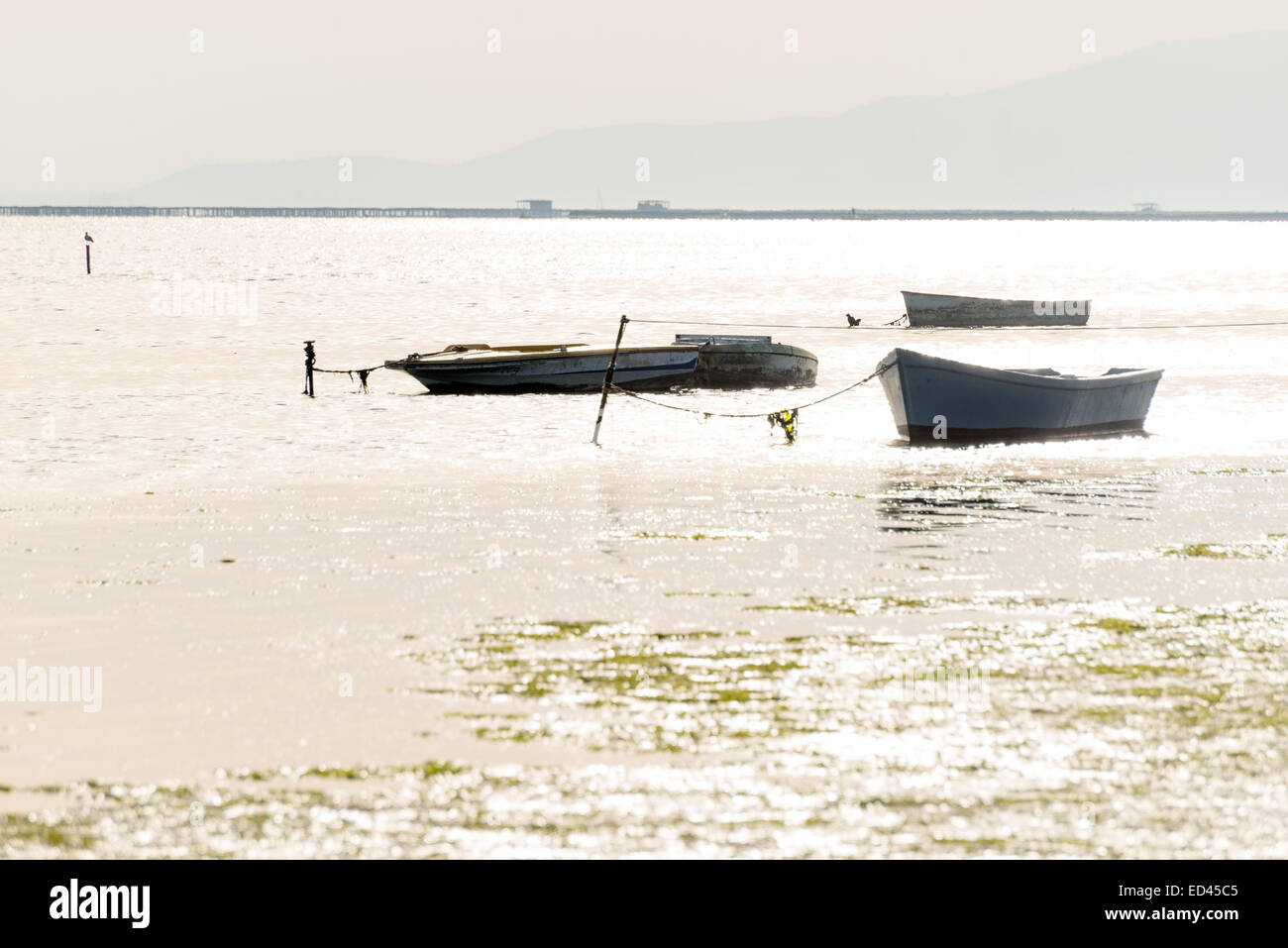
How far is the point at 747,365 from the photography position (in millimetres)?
41344

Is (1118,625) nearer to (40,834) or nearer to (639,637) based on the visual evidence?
(639,637)

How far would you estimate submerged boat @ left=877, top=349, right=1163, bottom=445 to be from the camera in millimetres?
27484

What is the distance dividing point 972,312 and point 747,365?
35352 millimetres

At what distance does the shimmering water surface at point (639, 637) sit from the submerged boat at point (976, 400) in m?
0.97

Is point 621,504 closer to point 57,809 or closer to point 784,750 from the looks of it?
point 784,750

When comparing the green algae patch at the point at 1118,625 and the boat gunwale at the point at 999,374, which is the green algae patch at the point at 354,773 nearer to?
the green algae patch at the point at 1118,625

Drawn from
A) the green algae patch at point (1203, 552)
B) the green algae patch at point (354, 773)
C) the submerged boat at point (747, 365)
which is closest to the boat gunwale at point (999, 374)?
the green algae patch at point (1203, 552)

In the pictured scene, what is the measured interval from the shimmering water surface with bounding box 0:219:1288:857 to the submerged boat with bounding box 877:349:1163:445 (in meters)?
0.97

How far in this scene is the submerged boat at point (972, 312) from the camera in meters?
73.2

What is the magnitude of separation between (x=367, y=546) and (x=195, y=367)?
32.1 meters

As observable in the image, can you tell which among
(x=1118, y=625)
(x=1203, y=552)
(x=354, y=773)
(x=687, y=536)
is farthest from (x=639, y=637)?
(x=1203, y=552)

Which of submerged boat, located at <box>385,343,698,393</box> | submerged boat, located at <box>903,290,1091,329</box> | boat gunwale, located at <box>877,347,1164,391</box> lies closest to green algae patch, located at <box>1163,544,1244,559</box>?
boat gunwale, located at <box>877,347,1164,391</box>
